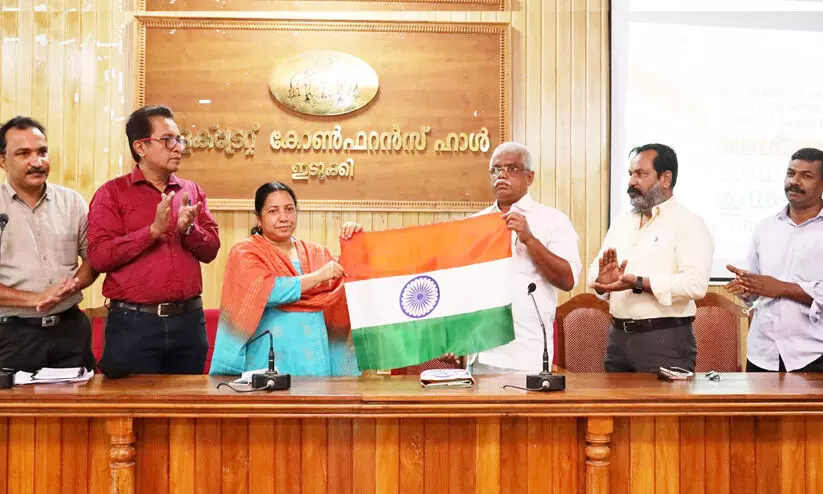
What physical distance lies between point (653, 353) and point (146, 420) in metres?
1.97

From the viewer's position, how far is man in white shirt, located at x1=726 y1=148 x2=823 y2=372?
3541 millimetres

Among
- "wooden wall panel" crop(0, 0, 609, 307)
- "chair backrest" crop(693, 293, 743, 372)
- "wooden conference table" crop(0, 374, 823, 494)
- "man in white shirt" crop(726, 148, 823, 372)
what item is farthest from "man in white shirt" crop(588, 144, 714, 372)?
"chair backrest" crop(693, 293, 743, 372)

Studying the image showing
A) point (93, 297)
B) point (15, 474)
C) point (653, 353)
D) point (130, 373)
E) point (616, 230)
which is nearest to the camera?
point (15, 474)

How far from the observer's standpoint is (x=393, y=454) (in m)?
2.60

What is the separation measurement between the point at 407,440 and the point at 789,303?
1992 millimetres

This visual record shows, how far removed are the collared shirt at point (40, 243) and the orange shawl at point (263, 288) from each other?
0.69 meters

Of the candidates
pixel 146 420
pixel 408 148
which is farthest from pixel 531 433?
pixel 408 148

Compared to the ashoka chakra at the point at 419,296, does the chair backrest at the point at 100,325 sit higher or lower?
lower

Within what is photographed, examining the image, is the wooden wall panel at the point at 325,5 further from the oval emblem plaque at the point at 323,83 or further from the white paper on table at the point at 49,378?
the white paper on table at the point at 49,378

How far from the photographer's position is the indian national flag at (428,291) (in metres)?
3.03

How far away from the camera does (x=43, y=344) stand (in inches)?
127

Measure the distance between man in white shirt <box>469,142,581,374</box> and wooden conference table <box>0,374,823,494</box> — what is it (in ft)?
1.96

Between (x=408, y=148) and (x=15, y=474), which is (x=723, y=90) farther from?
(x=15, y=474)

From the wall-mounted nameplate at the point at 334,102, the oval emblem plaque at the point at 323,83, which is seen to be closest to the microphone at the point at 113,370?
the wall-mounted nameplate at the point at 334,102
